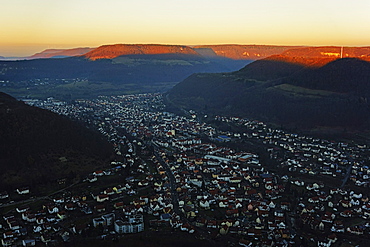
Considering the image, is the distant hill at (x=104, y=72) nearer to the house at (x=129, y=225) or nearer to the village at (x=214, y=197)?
the village at (x=214, y=197)

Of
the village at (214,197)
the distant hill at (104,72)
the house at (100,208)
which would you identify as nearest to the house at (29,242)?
the village at (214,197)

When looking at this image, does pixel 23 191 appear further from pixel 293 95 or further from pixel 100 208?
pixel 293 95

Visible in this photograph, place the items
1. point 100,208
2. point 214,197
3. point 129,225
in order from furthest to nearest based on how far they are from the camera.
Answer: point 214,197 < point 100,208 < point 129,225

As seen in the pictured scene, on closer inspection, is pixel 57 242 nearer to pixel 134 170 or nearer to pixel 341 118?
pixel 134 170

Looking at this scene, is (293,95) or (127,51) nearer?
(293,95)

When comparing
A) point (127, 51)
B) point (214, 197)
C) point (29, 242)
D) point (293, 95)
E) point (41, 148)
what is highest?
point (127, 51)

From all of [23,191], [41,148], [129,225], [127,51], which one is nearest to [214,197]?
[129,225]

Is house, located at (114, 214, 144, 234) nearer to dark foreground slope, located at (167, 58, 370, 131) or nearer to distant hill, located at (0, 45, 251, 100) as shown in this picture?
dark foreground slope, located at (167, 58, 370, 131)
